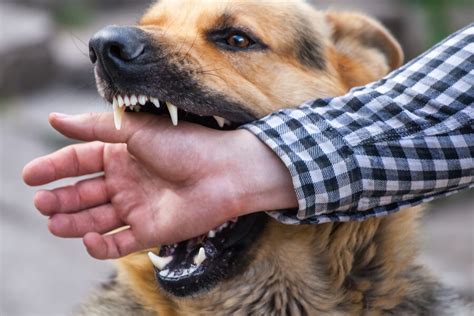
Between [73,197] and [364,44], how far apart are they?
64.3 inches

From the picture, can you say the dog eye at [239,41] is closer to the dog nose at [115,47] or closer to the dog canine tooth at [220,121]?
the dog canine tooth at [220,121]

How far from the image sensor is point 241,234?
10.4 ft

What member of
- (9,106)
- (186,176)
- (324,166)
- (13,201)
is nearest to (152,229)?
(186,176)

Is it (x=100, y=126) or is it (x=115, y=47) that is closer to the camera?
(x=115, y=47)

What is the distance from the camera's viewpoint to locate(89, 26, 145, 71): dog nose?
2.85m

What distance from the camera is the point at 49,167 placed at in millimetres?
3201

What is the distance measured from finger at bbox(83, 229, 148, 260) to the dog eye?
93 cm

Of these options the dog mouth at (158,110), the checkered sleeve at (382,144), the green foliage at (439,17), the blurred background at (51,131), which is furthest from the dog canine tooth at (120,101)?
the green foliage at (439,17)

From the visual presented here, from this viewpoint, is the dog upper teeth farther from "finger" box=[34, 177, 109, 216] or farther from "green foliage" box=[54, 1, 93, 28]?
"green foliage" box=[54, 1, 93, 28]

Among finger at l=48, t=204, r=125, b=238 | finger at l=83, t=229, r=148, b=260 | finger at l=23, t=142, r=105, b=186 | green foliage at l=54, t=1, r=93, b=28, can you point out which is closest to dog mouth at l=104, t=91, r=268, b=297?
finger at l=83, t=229, r=148, b=260

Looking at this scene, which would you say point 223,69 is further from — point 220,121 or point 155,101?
point 155,101

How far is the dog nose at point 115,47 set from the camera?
285 cm

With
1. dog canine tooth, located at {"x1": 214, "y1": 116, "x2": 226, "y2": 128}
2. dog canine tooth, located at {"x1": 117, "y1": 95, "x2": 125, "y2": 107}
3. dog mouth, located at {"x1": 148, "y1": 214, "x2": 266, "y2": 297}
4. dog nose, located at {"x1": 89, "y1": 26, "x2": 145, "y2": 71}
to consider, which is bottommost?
dog mouth, located at {"x1": 148, "y1": 214, "x2": 266, "y2": 297}

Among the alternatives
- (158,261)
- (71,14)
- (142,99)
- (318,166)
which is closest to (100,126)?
(142,99)
